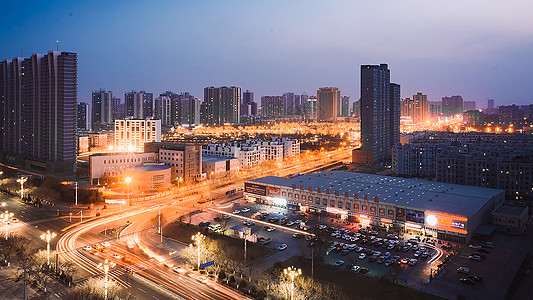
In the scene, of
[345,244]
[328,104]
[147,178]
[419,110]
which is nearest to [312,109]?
[328,104]

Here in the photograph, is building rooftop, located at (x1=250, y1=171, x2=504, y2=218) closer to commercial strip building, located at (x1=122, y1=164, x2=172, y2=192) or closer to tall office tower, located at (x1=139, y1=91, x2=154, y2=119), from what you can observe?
commercial strip building, located at (x1=122, y1=164, x2=172, y2=192)

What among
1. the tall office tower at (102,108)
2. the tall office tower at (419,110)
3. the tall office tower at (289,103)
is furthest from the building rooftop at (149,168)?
the tall office tower at (289,103)

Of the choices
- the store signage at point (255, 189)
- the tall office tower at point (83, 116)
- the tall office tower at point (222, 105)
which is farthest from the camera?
the tall office tower at point (222, 105)

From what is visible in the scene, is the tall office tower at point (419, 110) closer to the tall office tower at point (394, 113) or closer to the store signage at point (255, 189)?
the tall office tower at point (394, 113)

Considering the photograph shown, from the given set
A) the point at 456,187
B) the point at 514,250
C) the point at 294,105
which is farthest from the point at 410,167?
the point at 294,105

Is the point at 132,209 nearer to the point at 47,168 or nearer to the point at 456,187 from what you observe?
the point at 47,168

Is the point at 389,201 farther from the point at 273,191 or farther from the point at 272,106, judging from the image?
the point at 272,106
